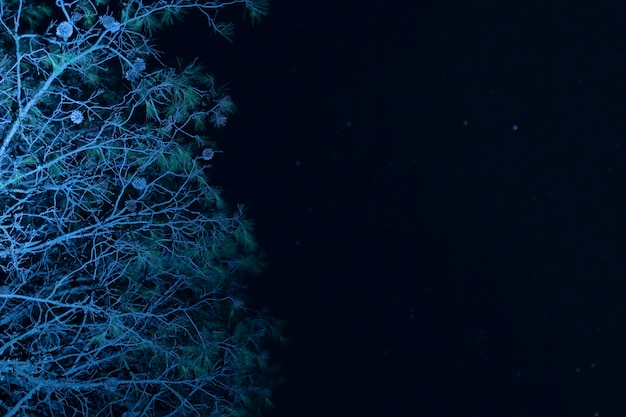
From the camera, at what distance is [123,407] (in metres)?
4.82

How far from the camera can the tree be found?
Result: 4.46 m

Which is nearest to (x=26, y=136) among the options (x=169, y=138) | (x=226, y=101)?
(x=169, y=138)

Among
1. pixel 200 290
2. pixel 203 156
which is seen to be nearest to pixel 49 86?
pixel 203 156

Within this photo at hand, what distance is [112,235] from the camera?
192 inches

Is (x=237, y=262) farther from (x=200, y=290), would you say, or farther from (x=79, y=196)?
(x=79, y=196)

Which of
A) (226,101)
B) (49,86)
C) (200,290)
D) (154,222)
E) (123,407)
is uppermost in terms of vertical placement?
(226,101)

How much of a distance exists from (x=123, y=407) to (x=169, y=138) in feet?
5.43

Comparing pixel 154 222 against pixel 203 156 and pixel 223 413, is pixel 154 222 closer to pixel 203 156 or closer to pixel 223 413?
pixel 203 156

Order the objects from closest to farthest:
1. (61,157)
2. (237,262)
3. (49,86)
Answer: (61,157) < (49,86) < (237,262)

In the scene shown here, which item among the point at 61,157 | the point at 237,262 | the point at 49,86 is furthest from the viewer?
the point at 237,262

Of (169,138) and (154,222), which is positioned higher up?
(169,138)

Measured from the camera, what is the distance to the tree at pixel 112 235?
4.46m

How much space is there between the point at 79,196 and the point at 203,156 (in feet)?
2.59

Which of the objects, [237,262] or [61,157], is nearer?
[61,157]
